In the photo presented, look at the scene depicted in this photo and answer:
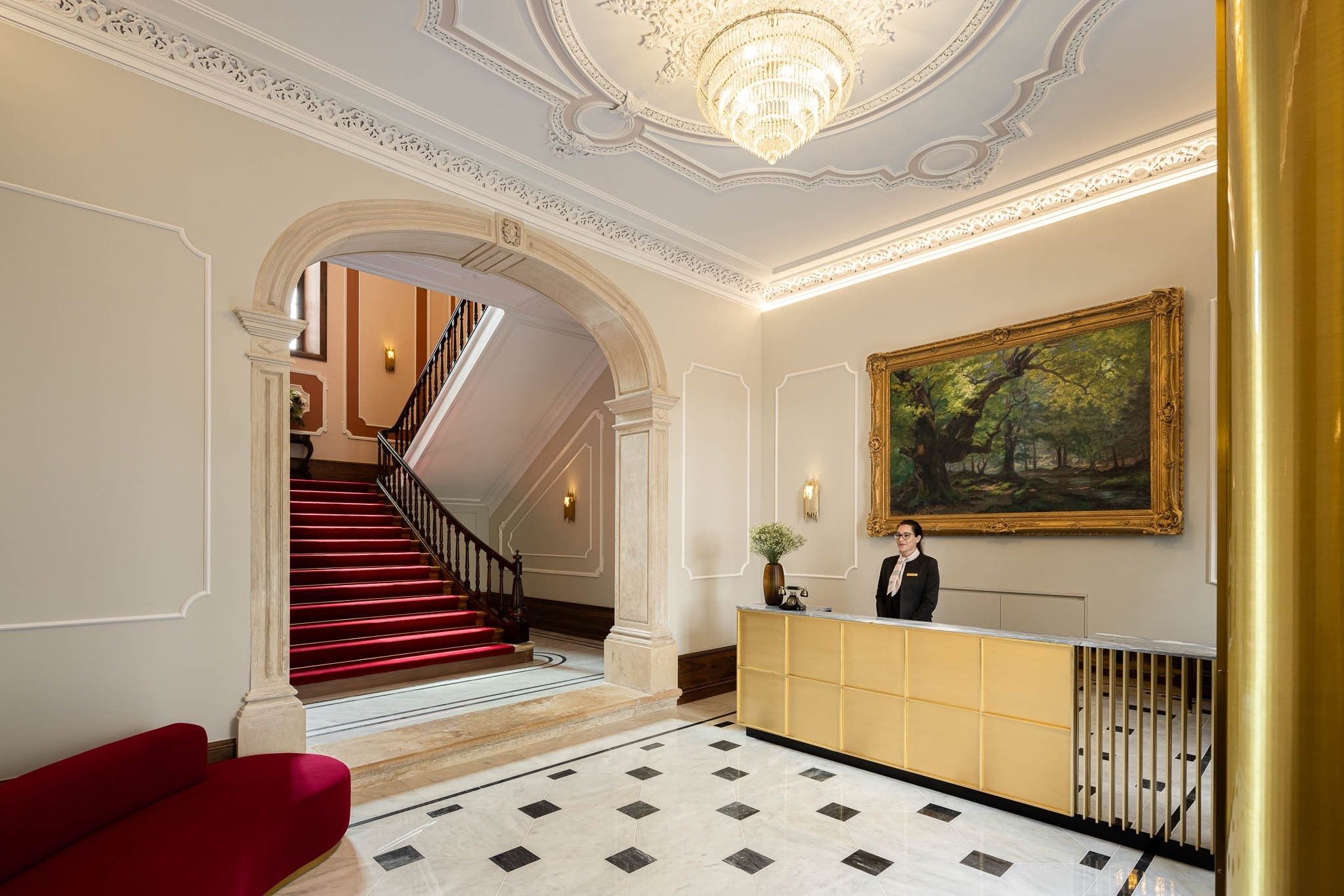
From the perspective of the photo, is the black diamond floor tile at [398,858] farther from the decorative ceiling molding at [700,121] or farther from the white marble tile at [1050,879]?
the decorative ceiling molding at [700,121]

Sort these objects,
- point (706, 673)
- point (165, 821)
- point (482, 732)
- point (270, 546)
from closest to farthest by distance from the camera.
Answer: point (165, 821) < point (270, 546) < point (482, 732) < point (706, 673)

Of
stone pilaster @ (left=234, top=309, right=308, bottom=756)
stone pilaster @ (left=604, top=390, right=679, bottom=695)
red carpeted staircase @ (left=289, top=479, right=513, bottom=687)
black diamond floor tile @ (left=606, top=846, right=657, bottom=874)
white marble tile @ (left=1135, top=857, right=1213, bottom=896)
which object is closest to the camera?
white marble tile @ (left=1135, top=857, right=1213, bottom=896)

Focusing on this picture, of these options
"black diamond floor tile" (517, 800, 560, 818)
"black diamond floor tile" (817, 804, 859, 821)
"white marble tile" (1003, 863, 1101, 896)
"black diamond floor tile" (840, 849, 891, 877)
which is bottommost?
"black diamond floor tile" (517, 800, 560, 818)

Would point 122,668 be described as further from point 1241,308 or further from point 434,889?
point 1241,308

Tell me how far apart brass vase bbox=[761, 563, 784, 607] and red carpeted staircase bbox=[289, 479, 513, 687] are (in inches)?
142

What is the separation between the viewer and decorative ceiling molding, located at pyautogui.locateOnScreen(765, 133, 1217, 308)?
5.43 meters

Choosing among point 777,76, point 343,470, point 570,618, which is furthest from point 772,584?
point 343,470

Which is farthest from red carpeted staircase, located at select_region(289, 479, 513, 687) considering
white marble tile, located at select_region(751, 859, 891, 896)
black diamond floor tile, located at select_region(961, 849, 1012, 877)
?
black diamond floor tile, located at select_region(961, 849, 1012, 877)

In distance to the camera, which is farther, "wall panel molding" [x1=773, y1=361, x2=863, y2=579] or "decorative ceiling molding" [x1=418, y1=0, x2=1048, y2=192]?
"wall panel molding" [x1=773, y1=361, x2=863, y2=579]

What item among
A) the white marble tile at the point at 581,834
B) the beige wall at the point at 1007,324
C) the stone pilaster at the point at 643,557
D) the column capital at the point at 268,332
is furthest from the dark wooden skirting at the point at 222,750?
the beige wall at the point at 1007,324

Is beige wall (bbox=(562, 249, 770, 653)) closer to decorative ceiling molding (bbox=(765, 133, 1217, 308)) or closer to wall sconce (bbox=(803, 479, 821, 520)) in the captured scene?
wall sconce (bbox=(803, 479, 821, 520))

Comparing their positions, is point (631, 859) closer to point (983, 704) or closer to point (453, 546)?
point (983, 704)

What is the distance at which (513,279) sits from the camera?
672 centimetres

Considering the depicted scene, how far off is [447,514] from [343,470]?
12.3ft
